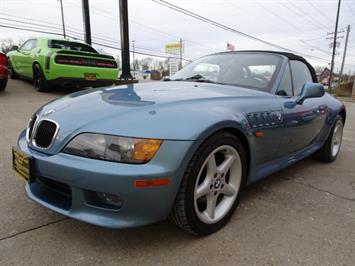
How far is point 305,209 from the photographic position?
261 centimetres

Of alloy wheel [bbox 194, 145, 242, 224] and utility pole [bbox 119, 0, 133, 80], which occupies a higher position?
utility pole [bbox 119, 0, 133, 80]

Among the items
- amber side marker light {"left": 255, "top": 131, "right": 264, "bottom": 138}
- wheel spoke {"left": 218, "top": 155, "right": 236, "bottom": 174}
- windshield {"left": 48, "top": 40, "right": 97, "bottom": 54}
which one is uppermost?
windshield {"left": 48, "top": 40, "right": 97, "bottom": 54}

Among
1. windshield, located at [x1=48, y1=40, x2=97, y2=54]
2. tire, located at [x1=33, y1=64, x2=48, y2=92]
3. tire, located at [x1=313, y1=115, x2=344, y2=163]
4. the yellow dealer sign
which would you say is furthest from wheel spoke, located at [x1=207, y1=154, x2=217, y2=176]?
the yellow dealer sign

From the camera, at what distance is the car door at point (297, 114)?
281 centimetres

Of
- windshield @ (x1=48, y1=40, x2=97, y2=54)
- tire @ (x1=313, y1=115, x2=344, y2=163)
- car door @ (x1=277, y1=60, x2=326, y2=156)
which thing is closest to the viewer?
car door @ (x1=277, y1=60, x2=326, y2=156)

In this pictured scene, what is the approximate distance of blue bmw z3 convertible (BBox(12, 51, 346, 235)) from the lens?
1.73m

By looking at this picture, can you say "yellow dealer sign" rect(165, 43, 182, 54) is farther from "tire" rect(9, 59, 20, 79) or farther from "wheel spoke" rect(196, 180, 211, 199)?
"wheel spoke" rect(196, 180, 211, 199)

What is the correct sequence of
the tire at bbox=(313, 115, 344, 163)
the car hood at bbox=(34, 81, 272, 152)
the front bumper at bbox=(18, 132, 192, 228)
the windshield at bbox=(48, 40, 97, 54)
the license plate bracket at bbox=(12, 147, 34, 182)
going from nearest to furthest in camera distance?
the front bumper at bbox=(18, 132, 192, 228) < the car hood at bbox=(34, 81, 272, 152) < the license plate bracket at bbox=(12, 147, 34, 182) < the tire at bbox=(313, 115, 344, 163) < the windshield at bbox=(48, 40, 97, 54)

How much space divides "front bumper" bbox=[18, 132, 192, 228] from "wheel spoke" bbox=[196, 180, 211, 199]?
25cm

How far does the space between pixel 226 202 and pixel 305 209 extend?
0.79 m

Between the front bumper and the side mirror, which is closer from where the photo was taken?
the front bumper

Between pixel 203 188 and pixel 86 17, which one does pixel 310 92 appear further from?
pixel 86 17

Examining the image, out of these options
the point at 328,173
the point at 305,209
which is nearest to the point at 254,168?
the point at 305,209

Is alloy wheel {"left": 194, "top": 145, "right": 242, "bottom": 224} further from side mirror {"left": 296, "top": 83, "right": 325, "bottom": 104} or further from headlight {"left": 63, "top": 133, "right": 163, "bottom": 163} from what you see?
side mirror {"left": 296, "top": 83, "right": 325, "bottom": 104}
